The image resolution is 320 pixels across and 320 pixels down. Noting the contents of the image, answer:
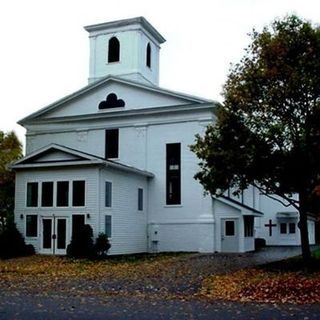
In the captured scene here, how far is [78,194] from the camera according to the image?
33.1m

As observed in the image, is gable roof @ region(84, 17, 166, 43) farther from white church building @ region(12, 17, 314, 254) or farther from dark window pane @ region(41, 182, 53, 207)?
dark window pane @ region(41, 182, 53, 207)

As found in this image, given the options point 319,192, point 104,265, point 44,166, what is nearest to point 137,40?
point 44,166

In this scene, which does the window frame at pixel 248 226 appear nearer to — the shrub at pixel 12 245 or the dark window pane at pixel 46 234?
the dark window pane at pixel 46 234

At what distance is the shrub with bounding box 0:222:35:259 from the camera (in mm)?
32438

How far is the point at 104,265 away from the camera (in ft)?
88.1

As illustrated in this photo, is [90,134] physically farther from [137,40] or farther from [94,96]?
[137,40]

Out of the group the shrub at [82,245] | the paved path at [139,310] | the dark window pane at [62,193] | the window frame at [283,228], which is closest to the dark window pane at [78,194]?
the dark window pane at [62,193]

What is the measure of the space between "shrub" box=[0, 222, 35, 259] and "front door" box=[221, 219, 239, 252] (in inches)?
487

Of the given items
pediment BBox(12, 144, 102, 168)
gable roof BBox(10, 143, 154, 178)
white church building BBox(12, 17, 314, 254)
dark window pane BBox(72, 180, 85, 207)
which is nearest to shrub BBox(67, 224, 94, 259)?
white church building BBox(12, 17, 314, 254)

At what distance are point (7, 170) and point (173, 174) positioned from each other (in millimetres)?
15117

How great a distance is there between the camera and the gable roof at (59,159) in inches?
1280

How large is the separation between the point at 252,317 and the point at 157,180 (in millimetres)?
27508

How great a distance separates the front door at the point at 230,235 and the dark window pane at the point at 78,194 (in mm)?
9715

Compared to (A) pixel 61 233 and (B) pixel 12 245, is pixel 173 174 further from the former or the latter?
(B) pixel 12 245
